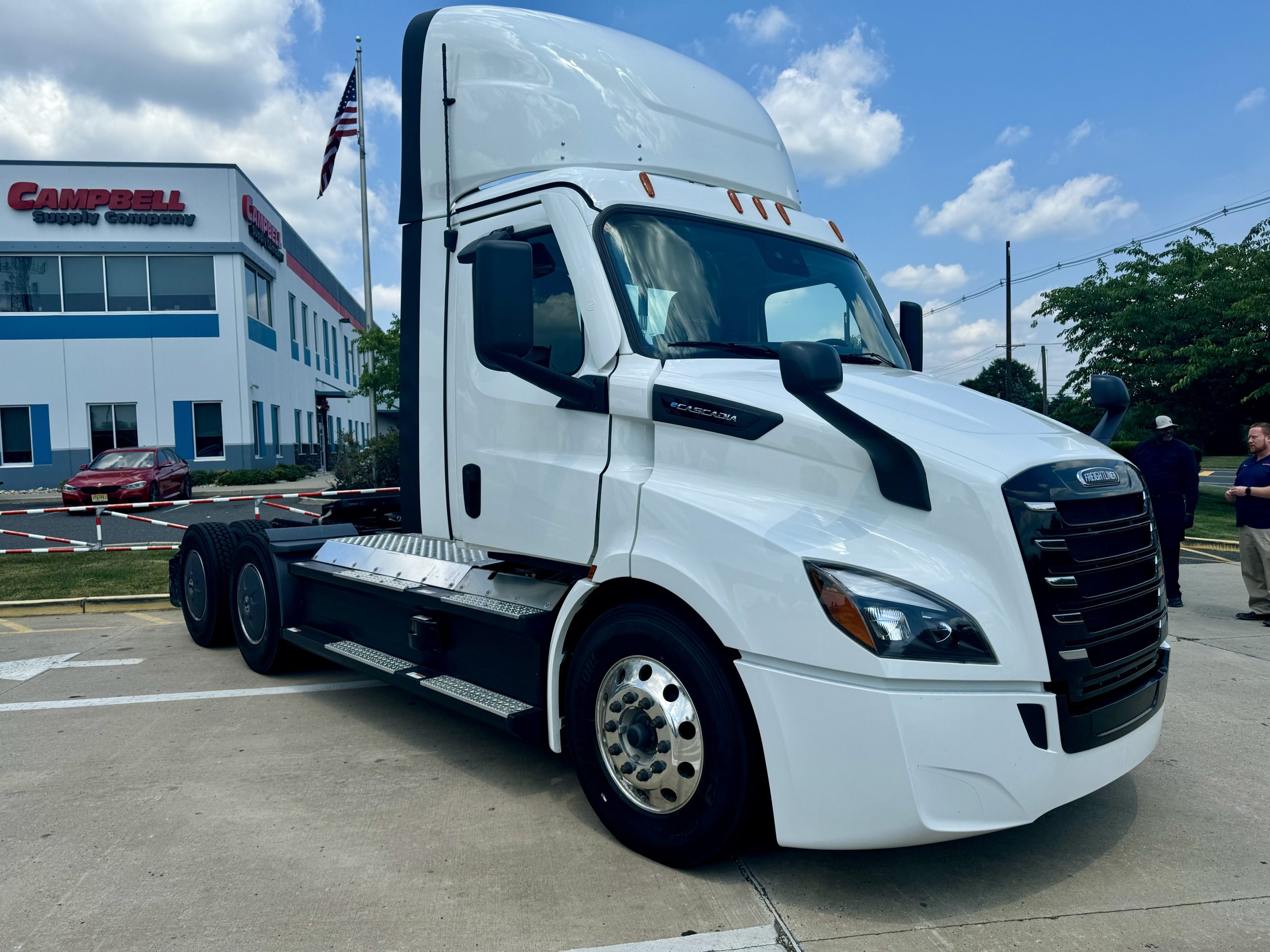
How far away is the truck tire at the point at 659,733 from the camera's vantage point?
3.24 metres

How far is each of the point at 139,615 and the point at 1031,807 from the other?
878 centimetres

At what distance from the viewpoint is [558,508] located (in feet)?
13.0

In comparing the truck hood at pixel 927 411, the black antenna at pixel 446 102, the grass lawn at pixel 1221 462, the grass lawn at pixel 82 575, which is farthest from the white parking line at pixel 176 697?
the grass lawn at pixel 1221 462

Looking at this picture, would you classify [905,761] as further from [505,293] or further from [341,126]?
[341,126]

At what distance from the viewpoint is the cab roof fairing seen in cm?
451

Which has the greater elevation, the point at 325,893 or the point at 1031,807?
the point at 1031,807

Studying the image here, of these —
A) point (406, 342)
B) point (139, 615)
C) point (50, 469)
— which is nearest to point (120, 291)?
point (50, 469)

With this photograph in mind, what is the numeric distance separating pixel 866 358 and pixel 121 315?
31.7m

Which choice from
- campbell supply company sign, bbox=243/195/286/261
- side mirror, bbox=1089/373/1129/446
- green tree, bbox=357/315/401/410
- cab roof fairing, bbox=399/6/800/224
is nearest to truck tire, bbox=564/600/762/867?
side mirror, bbox=1089/373/1129/446

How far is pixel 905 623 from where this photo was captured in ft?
9.57

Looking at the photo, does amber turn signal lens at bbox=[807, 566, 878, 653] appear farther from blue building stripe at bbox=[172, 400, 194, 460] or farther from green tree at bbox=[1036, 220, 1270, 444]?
blue building stripe at bbox=[172, 400, 194, 460]

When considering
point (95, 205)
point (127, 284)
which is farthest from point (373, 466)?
point (95, 205)

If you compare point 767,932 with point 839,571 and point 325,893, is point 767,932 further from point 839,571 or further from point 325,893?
point 325,893

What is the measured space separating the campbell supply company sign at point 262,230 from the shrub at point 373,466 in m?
14.1
